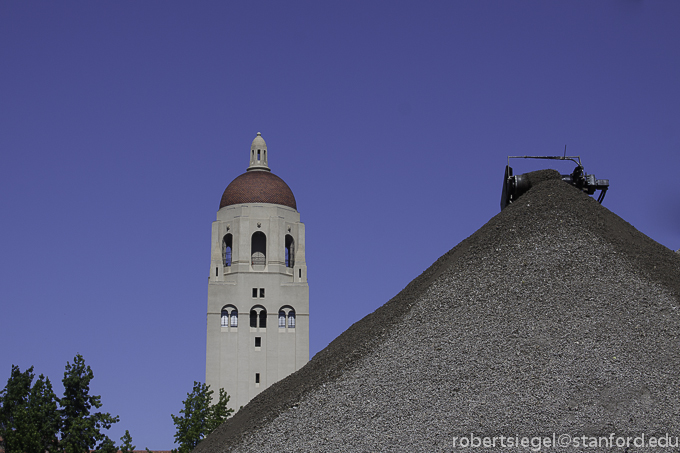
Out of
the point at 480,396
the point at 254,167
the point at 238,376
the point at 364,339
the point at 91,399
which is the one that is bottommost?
the point at 480,396

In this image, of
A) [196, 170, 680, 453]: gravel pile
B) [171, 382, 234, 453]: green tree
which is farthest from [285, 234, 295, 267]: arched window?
[196, 170, 680, 453]: gravel pile

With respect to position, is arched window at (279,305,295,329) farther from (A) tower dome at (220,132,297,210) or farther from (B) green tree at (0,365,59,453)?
(B) green tree at (0,365,59,453)

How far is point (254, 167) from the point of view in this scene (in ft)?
311

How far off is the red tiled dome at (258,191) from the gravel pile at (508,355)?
5797 centimetres

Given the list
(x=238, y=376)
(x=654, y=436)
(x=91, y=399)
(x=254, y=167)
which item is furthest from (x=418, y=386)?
(x=254, y=167)

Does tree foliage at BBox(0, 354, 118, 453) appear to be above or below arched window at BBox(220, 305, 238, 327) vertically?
below

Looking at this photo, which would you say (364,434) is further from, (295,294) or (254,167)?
(254,167)

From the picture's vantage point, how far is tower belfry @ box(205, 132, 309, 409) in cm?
8594

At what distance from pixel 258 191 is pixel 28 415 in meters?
43.7

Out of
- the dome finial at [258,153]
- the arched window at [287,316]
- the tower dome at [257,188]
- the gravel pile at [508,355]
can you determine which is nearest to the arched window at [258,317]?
the arched window at [287,316]

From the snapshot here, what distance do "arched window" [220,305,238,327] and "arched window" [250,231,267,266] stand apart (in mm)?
4945

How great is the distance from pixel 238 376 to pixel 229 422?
179ft

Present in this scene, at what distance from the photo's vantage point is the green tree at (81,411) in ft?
167

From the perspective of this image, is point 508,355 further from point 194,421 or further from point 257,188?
point 257,188
